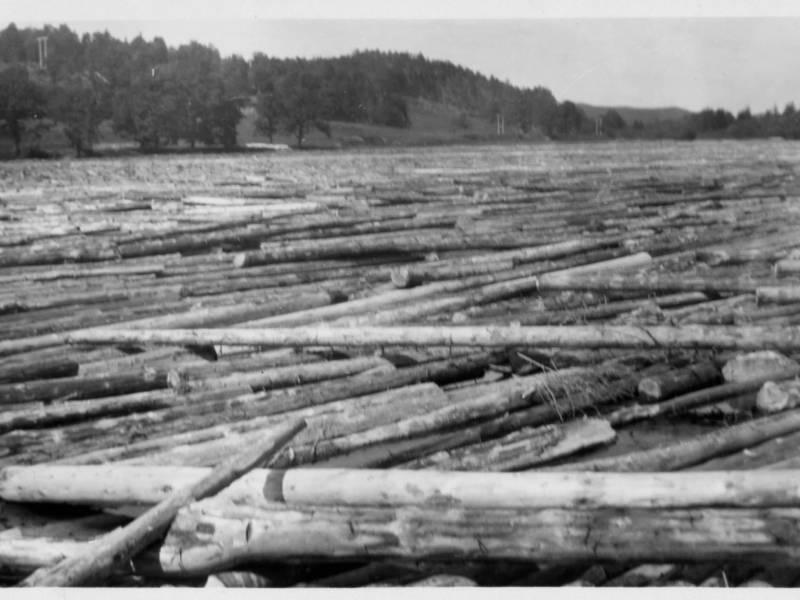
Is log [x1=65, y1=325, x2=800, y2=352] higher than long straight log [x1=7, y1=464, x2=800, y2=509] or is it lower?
higher

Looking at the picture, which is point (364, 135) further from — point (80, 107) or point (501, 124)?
point (80, 107)

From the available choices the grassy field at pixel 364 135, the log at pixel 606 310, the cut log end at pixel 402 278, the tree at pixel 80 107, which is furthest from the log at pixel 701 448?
the tree at pixel 80 107

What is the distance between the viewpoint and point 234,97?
3.02m

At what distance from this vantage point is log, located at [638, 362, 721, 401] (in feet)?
8.09

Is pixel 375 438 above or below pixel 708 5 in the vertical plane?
below

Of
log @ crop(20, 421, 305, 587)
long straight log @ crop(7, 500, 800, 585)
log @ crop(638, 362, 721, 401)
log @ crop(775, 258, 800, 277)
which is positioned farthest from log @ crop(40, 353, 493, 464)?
log @ crop(775, 258, 800, 277)

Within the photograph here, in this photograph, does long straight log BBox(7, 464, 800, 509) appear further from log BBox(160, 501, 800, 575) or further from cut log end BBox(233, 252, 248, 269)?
cut log end BBox(233, 252, 248, 269)

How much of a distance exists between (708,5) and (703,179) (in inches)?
73.2

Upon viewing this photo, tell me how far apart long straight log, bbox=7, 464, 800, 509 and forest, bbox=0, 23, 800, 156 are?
1530mm

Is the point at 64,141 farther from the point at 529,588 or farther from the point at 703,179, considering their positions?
the point at 703,179

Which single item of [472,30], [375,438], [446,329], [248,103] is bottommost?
[375,438]

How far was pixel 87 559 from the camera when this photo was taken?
1.75 metres

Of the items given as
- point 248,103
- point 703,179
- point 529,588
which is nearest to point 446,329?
point 529,588

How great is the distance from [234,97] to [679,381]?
1.89m
